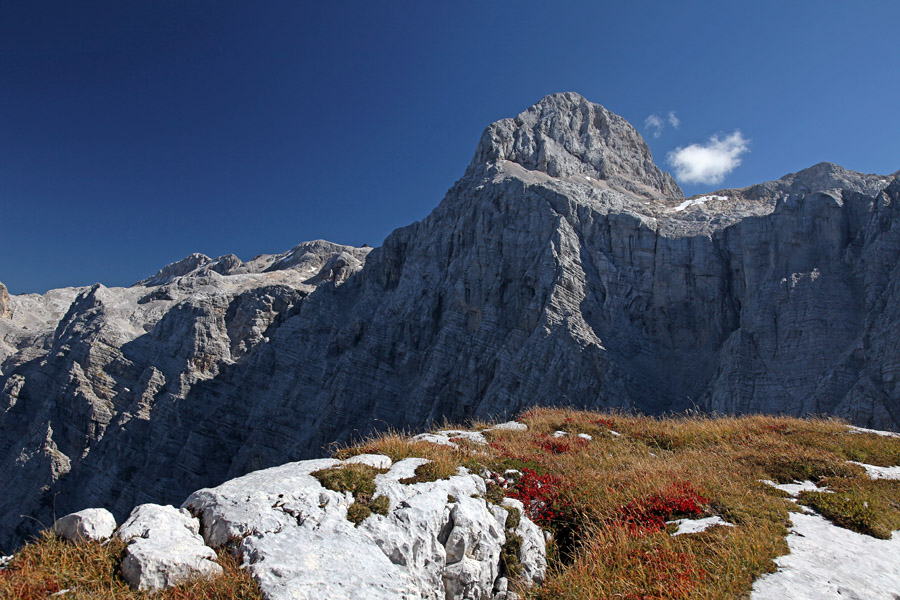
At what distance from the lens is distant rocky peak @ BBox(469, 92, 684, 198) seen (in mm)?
81812

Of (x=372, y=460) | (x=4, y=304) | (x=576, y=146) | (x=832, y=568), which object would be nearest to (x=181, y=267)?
(x=4, y=304)

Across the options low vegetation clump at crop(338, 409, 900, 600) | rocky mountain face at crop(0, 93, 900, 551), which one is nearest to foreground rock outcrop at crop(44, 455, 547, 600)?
low vegetation clump at crop(338, 409, 900, 600)

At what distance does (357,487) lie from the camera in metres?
8.87

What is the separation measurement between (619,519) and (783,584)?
97.3 inches

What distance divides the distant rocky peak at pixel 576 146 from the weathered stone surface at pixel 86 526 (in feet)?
253

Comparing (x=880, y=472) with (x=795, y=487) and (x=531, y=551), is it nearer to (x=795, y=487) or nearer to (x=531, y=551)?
(x=795, y=487)

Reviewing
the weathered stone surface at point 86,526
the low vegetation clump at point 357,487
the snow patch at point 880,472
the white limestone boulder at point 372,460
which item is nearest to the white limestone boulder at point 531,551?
the low vegetation clump at point 357,487

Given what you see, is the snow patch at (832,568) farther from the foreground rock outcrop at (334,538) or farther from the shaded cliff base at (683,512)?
the foreground rock outcrop at (334,538)

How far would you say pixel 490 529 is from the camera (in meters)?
8.91

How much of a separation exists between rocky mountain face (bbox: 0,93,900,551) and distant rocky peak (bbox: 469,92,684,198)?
1.42 ft

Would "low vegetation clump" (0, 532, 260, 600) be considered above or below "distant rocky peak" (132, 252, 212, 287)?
below

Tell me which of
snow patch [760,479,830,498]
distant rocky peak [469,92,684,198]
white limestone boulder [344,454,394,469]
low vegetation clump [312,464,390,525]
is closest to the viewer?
low vegetation clump [312,464,390,525]

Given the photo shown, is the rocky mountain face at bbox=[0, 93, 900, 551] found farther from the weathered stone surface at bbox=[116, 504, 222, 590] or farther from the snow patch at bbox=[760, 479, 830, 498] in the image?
the weathered stone surface at bbox=[116, 504, 222, 590]

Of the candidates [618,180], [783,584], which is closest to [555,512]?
[783,584]
